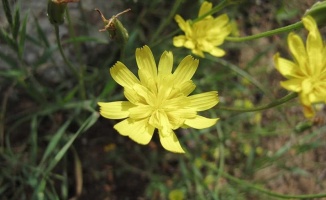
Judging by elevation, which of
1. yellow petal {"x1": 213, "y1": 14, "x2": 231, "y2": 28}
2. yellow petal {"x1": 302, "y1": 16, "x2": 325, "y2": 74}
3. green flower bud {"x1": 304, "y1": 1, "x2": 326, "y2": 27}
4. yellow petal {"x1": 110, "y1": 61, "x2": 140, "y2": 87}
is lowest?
yellow petal {"x1": 110, "y1": 61, "x2": 140, "y2": 87}

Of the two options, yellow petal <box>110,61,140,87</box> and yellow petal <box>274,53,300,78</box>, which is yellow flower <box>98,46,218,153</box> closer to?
yellow petal <box>110,61,140,87</box>

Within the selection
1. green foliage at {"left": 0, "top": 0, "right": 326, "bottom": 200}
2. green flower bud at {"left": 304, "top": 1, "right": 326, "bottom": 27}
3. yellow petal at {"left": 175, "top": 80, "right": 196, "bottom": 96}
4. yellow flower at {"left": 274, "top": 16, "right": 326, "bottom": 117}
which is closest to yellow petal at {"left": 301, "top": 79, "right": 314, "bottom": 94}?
yellow flower at {"left": 274, "top": 16, "right": 326, "bottom": 117}

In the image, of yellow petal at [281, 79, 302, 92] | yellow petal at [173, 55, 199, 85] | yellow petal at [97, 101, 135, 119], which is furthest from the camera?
yellow petal at [173, 55, 199, 85]

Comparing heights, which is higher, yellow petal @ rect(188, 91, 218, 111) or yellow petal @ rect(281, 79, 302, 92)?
yellow petal @ rect(281, 79, 302, 92)

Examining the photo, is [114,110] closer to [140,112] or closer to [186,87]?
[140,112]

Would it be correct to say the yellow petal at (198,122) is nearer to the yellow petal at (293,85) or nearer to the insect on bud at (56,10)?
the yellow petal at (293,85)

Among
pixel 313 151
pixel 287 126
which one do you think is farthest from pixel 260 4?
pixel 313 151

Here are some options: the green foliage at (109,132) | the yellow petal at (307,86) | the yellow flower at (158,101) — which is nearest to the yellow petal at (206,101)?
the yellow flower at (158,101)
